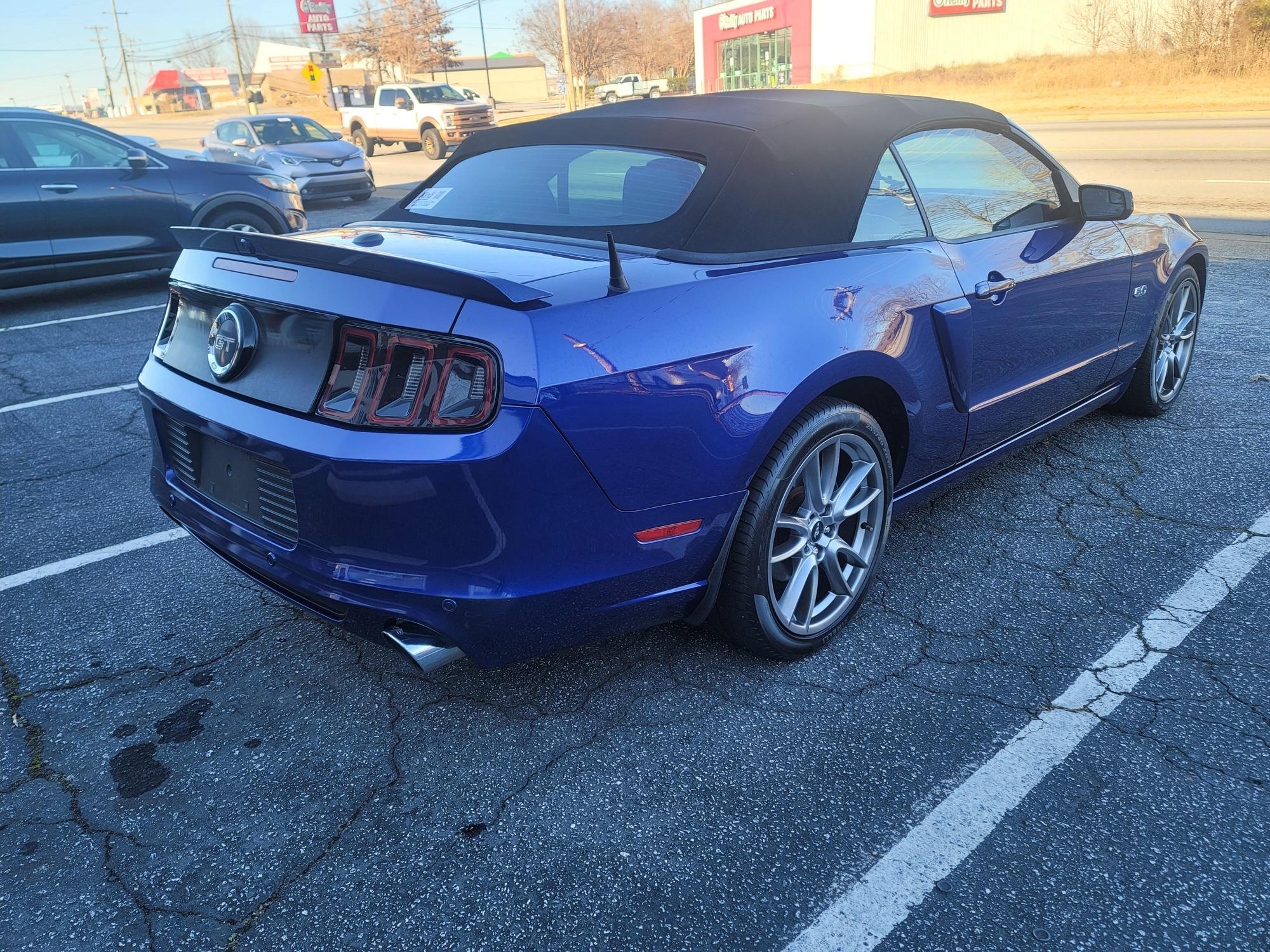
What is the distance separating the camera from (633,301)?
7.22 ft

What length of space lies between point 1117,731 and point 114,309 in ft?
27.7

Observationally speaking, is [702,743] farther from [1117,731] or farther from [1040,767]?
[1117,731]

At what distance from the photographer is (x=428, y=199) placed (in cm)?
339

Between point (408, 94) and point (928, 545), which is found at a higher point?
point (408, 94)

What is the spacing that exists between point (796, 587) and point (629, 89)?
177 ft

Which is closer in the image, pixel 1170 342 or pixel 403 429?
pixel 403 429

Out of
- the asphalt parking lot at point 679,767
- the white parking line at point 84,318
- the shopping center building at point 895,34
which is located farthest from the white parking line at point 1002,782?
the shopping center building at point 895,34

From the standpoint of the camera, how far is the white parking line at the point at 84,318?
299 inches

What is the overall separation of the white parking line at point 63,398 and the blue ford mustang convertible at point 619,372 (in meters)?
3.27

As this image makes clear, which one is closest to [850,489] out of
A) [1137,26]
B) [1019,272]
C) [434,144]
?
[1019,272]

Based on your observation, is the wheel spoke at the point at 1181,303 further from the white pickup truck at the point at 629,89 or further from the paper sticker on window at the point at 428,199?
the white pickup truck at the point at 629,89

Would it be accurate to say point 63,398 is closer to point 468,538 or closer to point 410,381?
point 410,381

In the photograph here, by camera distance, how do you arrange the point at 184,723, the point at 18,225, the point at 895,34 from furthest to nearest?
the point at 895,34
the point at 18,225
the point at 184,723

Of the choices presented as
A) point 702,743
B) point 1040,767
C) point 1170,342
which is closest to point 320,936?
point 702,743
